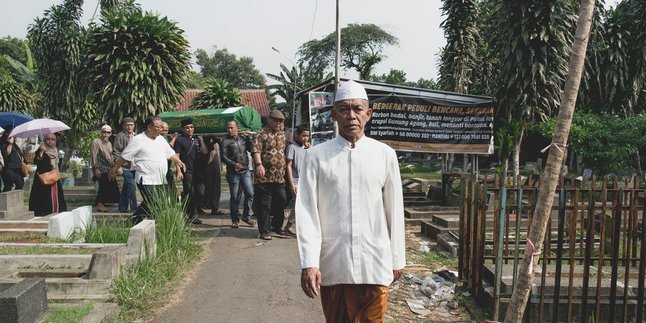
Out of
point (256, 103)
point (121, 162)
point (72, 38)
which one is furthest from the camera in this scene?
point (256, 103)

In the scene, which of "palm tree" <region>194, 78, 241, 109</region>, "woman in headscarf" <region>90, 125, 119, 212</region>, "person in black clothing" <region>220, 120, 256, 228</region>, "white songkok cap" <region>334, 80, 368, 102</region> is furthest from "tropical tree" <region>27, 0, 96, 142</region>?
"white songkok cap" <region>334, 80, 368, 102</region>

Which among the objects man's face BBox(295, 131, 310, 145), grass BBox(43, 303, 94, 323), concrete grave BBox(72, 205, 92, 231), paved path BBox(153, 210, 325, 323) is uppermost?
man's face BBox(295, 131, 310, 145)

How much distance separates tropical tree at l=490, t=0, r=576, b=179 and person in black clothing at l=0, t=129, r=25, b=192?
472 inches

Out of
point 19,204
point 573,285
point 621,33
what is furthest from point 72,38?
point 621,33

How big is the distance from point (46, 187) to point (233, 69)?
51816 mm

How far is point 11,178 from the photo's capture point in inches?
423

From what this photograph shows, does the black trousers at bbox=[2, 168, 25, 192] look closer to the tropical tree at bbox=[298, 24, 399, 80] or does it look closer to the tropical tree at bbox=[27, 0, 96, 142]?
the tropical tree at bbox=[27, 0, 96, 142]

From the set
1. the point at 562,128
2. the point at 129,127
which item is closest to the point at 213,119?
the point at 129,127

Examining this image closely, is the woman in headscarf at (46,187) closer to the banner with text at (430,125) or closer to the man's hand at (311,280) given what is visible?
the banner with text at (430,125)

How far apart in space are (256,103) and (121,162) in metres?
34.8

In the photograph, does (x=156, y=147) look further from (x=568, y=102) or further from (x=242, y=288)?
(x=568, y=102)

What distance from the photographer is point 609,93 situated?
24.4m

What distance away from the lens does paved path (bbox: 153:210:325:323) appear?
4.64 meters

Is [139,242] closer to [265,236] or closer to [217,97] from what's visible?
[265,236]
